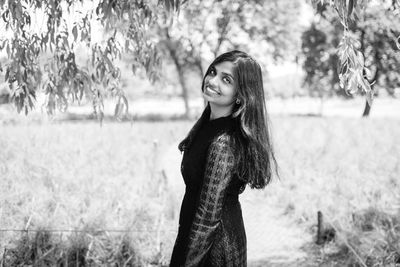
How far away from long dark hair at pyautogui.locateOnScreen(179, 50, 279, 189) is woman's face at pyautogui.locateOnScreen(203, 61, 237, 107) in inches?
0.9

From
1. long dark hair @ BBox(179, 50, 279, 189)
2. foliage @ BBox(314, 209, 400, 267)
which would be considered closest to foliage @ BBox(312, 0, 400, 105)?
long dark hair @ BBox(179, 50, 279, 189)

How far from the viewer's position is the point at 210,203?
182cm

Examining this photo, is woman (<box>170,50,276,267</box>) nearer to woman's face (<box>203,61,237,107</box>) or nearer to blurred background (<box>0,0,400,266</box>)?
woman's face (<box>203,61,237,107</box>)

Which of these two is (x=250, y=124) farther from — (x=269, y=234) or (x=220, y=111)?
(x=269, y=234)

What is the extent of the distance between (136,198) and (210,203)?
5.02m

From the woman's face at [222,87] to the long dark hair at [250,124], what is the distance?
0.02 m

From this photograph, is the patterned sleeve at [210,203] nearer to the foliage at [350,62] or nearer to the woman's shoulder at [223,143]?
the woman's shoulder at [223,143]

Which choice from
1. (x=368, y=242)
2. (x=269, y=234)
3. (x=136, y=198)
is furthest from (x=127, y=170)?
(x=368, y=242)

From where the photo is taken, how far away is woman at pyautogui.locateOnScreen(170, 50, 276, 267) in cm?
183

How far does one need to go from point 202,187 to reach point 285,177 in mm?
7416

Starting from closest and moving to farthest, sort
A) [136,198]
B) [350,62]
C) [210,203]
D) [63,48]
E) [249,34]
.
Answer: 1. [210,203]
2. [350,62]
3. [63,48]
4. [136,198]
5. [249,34]

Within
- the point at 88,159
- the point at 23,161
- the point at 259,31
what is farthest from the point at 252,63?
the point at 259,31

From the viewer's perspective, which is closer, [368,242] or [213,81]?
[213,81]

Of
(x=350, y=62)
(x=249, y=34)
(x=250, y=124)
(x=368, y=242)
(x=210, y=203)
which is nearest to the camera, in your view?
(x=210, y=203)
